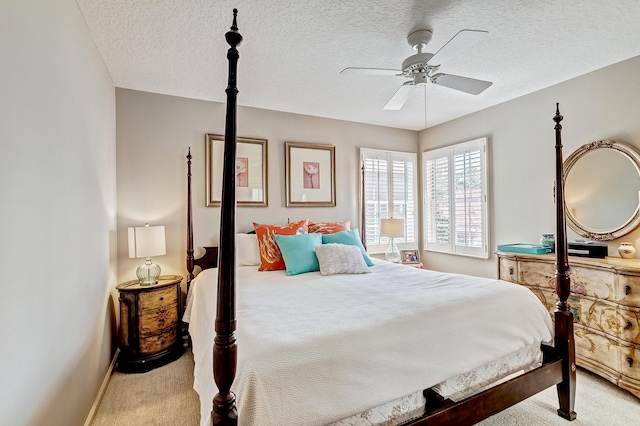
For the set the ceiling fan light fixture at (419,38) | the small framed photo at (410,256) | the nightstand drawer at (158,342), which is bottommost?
the nightstand drawer at (158,342)

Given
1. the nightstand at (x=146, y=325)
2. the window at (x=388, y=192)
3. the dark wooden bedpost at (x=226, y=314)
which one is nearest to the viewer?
the dark wooden bedpost at (x=226, y=314)

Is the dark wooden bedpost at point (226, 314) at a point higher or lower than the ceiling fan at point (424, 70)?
lower

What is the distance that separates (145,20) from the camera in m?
2.06

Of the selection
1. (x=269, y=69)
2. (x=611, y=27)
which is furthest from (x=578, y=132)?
(x=269, y=69)

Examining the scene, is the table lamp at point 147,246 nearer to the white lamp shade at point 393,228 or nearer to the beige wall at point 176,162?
the beige wall at point 176,162

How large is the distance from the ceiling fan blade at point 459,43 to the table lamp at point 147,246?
2.65 metres

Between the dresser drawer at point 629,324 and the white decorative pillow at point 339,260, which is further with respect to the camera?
the white decorative pillow at point 339,260

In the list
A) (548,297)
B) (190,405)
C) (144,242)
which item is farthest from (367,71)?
(190,405)

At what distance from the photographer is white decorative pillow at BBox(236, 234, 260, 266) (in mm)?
3211

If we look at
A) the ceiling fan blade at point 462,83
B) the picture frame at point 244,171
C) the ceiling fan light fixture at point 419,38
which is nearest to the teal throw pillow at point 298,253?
the picture frame at point 244,171

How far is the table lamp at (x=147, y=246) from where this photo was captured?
2.75 metres

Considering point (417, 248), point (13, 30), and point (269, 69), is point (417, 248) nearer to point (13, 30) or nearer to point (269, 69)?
point (269, 69)

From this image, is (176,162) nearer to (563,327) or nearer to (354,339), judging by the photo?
(354,339)

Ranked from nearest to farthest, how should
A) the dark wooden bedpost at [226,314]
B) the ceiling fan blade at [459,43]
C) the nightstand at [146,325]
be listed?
1. the dark wooden bedpost at [226,314]
2. the ceiling fan blade at [459,43]
3. the nightstand at [146,325]
